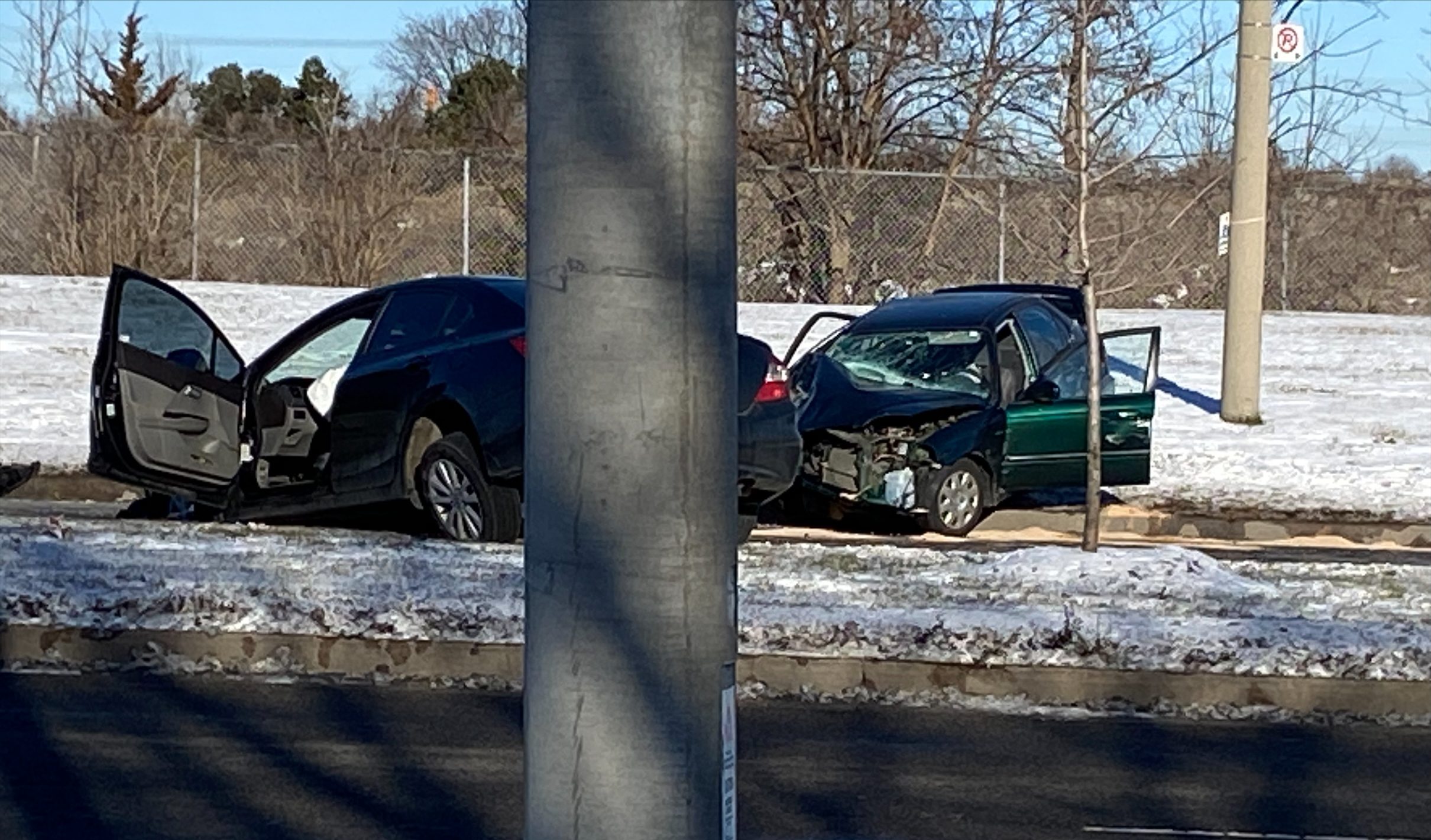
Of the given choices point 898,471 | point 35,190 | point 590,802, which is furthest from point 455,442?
point 35,190

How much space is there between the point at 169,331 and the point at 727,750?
10222mm

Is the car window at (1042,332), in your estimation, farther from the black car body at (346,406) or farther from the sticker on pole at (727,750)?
the sticker on pole at (727,750)

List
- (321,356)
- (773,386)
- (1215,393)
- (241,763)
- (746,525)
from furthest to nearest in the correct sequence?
(1215,393), (321,356), (746,525), (773,386), (241,763)

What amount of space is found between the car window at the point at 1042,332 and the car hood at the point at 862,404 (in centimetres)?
78

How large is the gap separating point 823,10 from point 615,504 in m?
24.9

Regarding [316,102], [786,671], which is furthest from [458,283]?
[316,102]

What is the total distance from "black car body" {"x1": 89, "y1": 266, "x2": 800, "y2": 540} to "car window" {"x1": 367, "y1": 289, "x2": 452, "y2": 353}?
0.01 meters

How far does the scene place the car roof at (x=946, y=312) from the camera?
1437 centimetres

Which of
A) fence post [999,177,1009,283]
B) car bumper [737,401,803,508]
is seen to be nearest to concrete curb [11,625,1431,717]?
car bumper [737,401,803,508]

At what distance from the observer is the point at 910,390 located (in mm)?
13969

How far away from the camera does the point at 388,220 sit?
26.0 metres

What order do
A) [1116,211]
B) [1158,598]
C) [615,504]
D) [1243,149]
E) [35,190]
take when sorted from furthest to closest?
[35,190], [1116,211], [1243,149], [1158,598], [615,504]

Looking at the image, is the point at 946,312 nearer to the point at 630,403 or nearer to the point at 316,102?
the point at 630,403

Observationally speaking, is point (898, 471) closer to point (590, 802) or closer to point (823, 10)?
point (590, 802)
